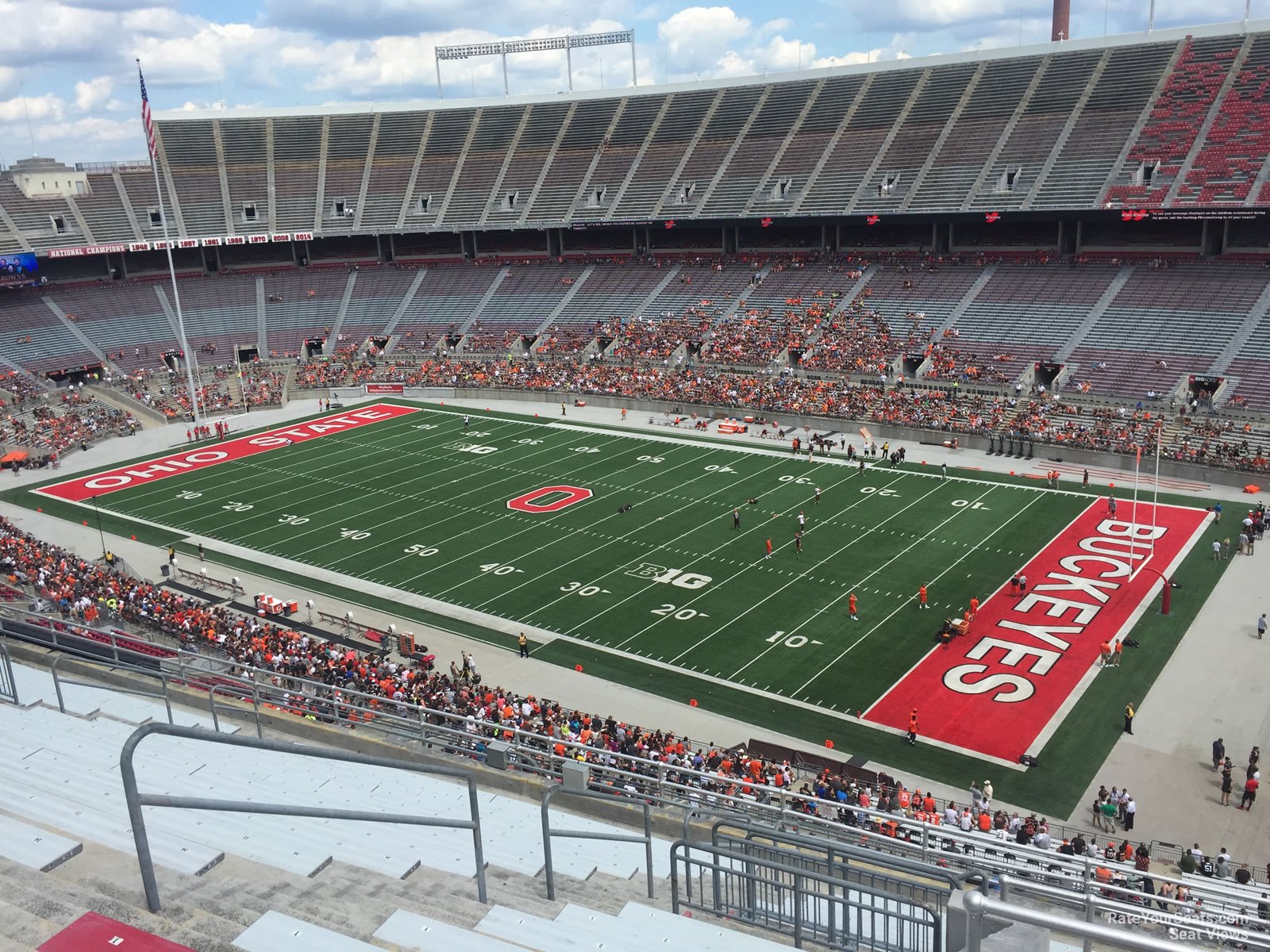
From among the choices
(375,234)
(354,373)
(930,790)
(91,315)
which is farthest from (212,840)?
(375,234)

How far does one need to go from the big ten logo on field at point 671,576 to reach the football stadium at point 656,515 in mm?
168

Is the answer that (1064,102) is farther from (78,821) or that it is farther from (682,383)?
(78,821)

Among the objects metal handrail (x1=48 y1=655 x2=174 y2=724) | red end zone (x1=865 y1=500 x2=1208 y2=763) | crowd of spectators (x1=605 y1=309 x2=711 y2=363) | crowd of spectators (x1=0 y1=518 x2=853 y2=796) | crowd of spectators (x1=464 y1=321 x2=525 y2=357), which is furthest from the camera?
crowd of spectators (x1=464 y1=321 x2=525 y2=357)

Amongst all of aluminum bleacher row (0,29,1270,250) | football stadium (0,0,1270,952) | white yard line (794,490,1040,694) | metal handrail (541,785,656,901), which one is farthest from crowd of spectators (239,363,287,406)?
metal handrail (541,785,656,901)

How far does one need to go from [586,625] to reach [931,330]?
31.1m

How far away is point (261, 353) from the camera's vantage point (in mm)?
64562

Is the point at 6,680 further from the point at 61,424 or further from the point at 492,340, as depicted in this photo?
the point at 492,340

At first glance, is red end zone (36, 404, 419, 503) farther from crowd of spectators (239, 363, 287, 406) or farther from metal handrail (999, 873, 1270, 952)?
metal handrail (999, 873, 1270, 952)

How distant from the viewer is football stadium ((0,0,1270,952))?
8.43 metres

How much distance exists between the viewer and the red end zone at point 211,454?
4319 cm

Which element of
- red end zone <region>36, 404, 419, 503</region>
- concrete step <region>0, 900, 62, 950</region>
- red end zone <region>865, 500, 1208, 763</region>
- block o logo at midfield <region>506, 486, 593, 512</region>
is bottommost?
red end zone <region>865, 500, 1208, 763</region>

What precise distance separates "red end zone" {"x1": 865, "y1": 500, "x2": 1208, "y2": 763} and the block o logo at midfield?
15994 mm

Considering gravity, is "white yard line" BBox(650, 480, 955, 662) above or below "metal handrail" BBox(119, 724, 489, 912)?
below

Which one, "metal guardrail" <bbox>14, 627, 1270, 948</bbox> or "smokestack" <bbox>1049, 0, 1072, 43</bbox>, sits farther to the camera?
"smokestack" <bbox>1049, 0, 1072, 43</bbox>
